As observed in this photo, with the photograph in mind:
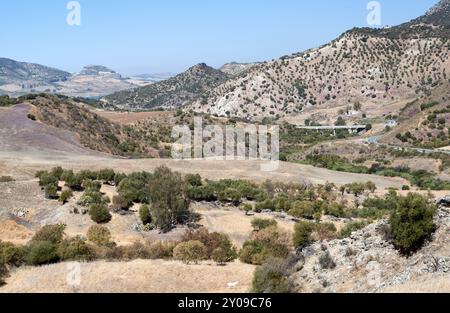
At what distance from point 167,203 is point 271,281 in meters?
17.9

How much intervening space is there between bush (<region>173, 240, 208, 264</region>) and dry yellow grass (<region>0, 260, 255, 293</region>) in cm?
52

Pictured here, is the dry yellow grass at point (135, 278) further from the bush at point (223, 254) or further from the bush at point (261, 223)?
the bush at point (261, 223)

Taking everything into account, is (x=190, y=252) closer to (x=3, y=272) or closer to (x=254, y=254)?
(x=254, y=254)

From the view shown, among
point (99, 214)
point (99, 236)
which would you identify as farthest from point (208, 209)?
point (99, 236)

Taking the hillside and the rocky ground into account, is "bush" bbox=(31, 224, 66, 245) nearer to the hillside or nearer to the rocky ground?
the rocky ground

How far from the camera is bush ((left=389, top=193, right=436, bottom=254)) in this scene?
64.1ft

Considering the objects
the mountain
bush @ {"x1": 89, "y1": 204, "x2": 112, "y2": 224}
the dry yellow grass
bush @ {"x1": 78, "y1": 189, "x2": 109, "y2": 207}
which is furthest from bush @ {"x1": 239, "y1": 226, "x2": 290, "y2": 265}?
the mountain

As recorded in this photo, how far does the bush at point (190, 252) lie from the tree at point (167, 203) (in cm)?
989

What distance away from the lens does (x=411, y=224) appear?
1978cm

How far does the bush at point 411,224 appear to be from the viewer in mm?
19531

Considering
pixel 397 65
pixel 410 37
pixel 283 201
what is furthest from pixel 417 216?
pixel 410 37

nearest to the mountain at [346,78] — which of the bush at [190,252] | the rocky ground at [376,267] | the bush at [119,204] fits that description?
the bush at [119,204]

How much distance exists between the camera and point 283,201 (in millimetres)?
42125

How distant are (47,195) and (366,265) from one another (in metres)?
28.3
